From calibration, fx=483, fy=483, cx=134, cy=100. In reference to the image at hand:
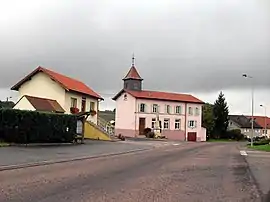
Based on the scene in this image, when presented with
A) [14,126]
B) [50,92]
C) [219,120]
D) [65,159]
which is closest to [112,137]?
[50,92]

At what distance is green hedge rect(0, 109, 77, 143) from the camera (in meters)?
31.9

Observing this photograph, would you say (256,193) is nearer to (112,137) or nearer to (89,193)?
(89,193)

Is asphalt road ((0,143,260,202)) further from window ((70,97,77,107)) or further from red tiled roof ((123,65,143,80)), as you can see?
red tiled roof ((123,65,143,80))

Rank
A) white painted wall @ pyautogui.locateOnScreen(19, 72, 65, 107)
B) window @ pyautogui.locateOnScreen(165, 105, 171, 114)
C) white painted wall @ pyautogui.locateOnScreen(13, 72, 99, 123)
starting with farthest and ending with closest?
window @ pyautogui.locateOnScreen(165, 105, 171, 114) < white painted wall @ pyautogui.locateOnScreen(19, 72, 65, 107) < white painted wall @ pyautogui.locateOnScreen(13, 72, 99, 123)

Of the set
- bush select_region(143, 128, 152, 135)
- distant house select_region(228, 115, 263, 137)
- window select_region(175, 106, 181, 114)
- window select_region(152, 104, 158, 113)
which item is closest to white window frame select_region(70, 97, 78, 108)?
bush select_region(143, 128, 152, 135)

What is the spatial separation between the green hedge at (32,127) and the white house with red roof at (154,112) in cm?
4826

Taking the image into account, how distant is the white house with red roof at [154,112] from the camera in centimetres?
8650

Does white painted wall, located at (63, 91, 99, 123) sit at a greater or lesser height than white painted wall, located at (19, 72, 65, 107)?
lesser

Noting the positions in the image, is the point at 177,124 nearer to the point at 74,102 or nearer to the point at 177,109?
the point at 177,109

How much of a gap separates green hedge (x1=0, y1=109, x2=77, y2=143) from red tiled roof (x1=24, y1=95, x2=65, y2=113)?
10.3 metres

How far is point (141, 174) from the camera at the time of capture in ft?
56.3

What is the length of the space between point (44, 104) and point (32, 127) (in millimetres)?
17003

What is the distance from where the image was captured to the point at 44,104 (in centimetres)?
4988

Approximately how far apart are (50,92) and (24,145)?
80.0 feet
